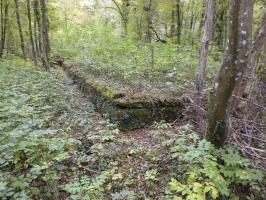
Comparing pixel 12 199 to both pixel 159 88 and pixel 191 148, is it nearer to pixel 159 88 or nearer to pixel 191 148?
pixel 191 148

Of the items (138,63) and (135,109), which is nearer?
(135,109)

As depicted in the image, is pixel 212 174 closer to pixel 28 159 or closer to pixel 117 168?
pixel 117 168

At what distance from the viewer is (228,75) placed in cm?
329

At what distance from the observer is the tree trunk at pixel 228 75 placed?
3.05m

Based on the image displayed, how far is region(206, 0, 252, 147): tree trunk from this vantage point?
305cm

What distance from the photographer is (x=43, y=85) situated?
746cm

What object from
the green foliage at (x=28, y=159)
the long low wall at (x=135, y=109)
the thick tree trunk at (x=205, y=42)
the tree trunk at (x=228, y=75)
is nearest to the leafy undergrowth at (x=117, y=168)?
the green foliage at (x=28, y=159)

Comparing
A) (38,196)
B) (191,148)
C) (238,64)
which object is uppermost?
(238,64)

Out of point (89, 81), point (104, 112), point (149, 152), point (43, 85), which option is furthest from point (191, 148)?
point (43, 85)

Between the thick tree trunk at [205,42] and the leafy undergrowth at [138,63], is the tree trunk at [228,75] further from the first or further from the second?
the leafy undergrowth at [138,63]

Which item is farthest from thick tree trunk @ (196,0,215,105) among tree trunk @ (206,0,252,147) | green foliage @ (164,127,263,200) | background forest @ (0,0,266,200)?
green foliage @ (164,127,263,200)

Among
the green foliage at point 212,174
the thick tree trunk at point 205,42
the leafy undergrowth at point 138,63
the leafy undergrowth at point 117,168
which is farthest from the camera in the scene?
the leafy undergrowth at point 138,63

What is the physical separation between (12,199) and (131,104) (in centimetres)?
314

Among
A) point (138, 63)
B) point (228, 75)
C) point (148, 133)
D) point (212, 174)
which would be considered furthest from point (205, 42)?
point (212, 174)
